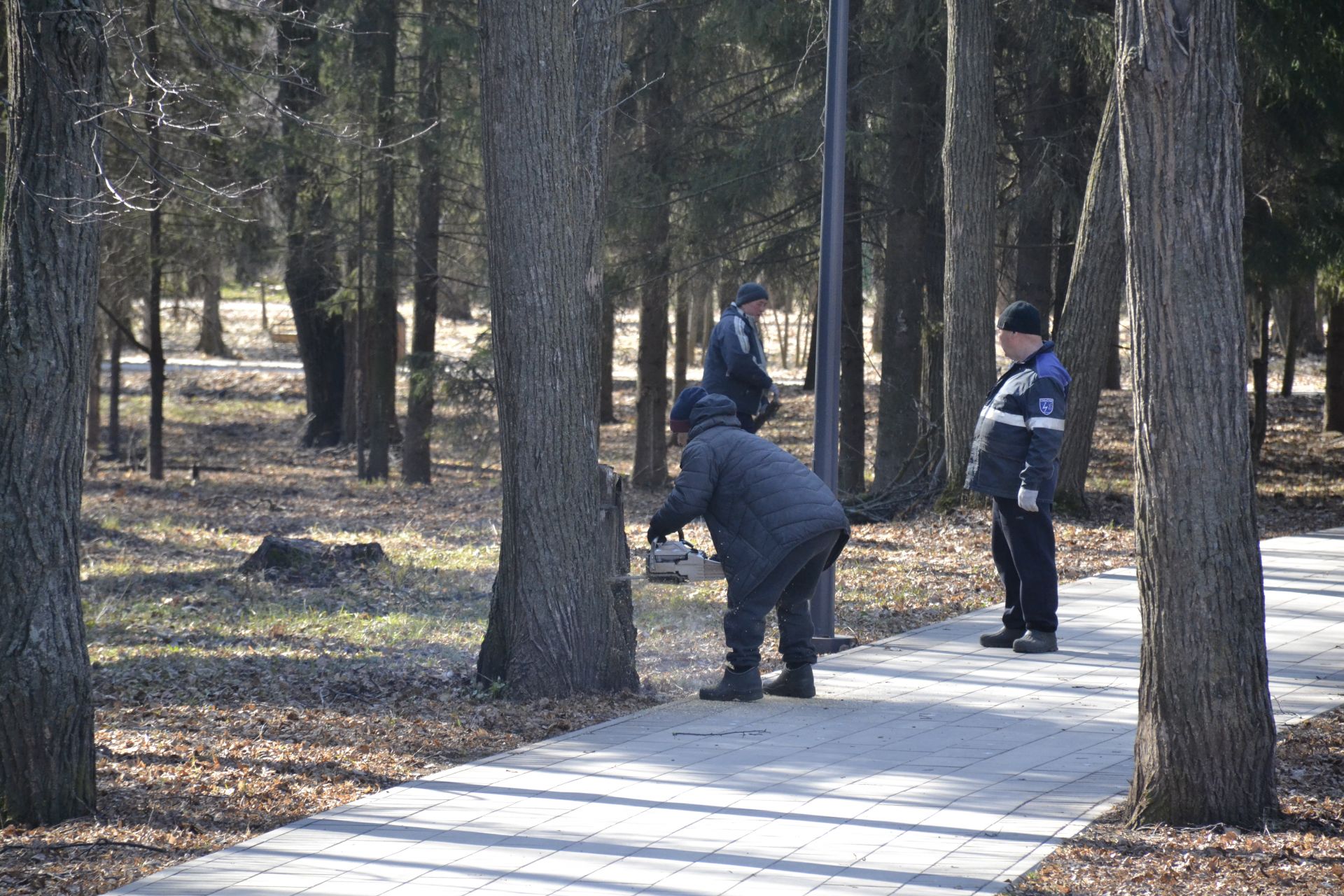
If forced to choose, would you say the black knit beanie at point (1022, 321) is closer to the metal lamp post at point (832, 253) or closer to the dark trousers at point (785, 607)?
the metal lamp post at point (832, 253)

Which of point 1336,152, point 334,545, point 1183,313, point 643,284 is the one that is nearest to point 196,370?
point 643,284

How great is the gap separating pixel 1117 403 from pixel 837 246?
20.7m

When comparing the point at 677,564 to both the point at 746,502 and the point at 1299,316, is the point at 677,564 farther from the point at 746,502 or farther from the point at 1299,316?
the point at 1299,316

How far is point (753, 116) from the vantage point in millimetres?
18484

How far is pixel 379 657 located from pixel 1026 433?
14.5ft

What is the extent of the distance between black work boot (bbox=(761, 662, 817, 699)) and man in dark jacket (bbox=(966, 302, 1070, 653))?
165 cm

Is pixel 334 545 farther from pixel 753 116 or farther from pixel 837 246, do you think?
pixel 753 116

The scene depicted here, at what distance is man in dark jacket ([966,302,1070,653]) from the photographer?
25.6 feet

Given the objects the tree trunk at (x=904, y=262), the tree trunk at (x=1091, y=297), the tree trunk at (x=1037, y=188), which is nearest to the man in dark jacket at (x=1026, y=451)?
the tree trunk at (x=1091, y=297)

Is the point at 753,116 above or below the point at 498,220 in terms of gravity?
above

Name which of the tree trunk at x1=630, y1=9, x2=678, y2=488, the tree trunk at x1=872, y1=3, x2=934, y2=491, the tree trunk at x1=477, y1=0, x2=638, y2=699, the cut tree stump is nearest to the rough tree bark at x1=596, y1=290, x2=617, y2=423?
the tree trunk at x1=630, y1=9, x2=678, y2=488

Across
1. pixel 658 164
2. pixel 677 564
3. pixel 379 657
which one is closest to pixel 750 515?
pixel 677 564

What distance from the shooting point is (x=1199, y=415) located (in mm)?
4977

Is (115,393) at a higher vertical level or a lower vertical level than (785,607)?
higher
